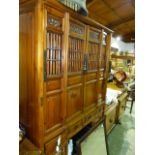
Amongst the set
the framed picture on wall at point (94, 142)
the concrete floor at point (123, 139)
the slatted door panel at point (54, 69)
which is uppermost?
the slatted door panel at point (54, 69)

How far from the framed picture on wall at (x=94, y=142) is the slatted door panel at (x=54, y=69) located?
0.49 metres

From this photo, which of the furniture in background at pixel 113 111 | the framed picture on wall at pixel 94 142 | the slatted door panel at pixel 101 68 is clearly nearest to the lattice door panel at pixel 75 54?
the slatted door panel at pixel 101 68

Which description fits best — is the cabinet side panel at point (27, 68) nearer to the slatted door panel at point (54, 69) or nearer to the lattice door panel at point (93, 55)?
the slatted door panel at point (54, 69)

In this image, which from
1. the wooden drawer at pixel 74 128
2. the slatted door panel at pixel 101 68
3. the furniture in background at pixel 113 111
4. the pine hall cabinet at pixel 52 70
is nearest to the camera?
the pine hall cabinet at pixel 52 70

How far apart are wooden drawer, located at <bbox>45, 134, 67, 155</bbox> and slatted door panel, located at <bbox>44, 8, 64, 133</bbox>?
142 mm

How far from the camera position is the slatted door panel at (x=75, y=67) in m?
1.93

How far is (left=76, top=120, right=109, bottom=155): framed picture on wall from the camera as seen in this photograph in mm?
2108

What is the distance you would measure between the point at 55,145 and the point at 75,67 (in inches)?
37.6

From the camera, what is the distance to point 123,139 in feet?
10.1
